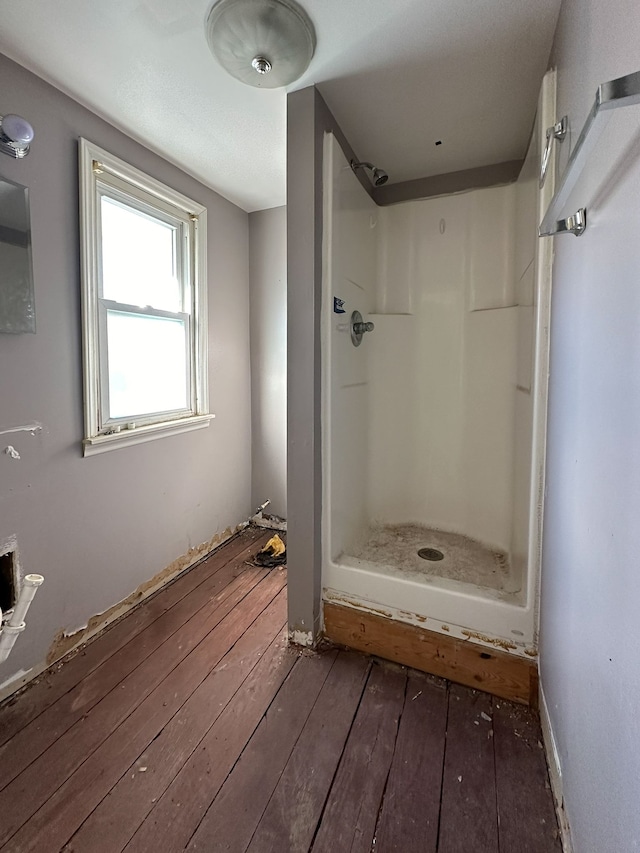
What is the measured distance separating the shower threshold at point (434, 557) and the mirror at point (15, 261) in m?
1.55

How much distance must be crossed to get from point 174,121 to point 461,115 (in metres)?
1.21

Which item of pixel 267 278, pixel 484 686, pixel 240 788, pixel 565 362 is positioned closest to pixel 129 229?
pixel 267 278

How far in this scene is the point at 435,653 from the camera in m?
1.45

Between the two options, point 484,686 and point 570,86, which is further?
point 484,686

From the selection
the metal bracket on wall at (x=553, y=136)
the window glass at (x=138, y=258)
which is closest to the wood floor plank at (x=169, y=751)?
the window glass at (x=138, y=258)

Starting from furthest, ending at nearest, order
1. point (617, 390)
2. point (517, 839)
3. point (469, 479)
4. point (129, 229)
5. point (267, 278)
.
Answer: point (267, 278) < point (469, 479) < point (129, 229) < point (517, 839) < point (617, 390)

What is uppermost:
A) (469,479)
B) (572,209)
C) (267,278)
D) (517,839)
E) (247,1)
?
(247,1)

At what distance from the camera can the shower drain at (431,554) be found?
185cm

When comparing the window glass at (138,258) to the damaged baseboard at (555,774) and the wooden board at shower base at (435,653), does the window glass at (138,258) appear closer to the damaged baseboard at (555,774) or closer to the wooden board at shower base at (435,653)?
the wooden board at shower base at (435,653)

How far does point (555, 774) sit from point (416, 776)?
37 cm

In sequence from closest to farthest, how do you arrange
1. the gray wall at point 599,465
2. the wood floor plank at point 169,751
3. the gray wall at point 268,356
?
1. the gray wall at point 599,465
2. the wood floor plank at point 169,751
3. the gray wall at point 268,356

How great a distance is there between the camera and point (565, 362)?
1033 millimetres

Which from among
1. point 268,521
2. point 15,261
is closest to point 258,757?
point 268,521

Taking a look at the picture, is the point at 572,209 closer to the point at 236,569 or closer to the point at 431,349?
the point at 431,349
